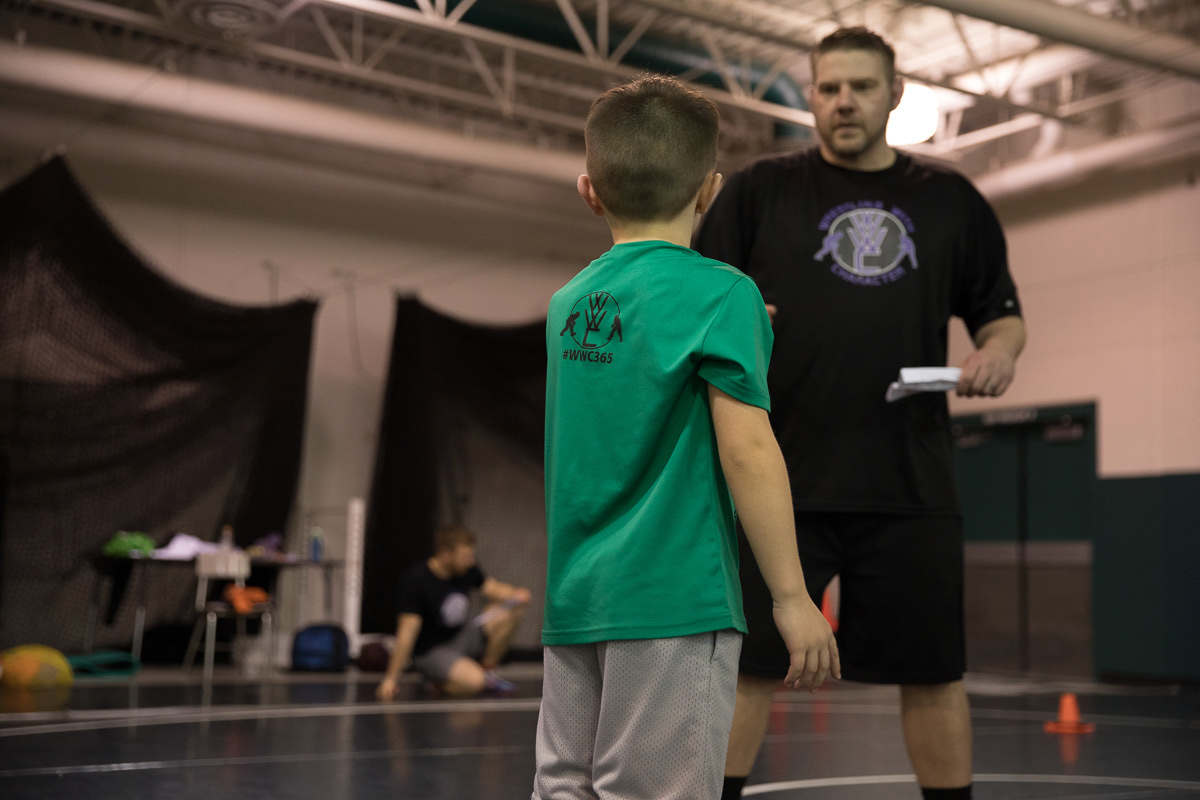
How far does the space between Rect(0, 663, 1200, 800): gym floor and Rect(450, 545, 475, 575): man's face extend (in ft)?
2.44

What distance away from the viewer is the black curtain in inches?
350


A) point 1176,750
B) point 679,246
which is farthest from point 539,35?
point 679,246

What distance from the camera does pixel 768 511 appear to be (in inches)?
53.9

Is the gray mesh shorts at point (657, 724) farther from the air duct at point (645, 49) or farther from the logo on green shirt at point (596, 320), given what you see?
the air duct at point (645, 49)

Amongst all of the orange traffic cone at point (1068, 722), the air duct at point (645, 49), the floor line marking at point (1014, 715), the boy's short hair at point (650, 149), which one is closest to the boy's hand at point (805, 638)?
the boy's short hair at point (650, 149)

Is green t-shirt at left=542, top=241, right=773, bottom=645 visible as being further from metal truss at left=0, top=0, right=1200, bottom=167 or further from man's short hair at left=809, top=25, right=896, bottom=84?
metal truss at left=0, top=0, right=1200, bottom=167

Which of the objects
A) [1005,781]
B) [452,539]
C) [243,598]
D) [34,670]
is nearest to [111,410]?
[243,598]

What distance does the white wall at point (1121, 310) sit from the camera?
8906 mm

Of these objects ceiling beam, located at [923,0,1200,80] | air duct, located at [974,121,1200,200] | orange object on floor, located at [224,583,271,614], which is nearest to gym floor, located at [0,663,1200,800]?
orange object on floor, located at [224,583,271,614]

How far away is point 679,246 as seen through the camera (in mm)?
1489

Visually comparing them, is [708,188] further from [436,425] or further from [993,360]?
[436,425]

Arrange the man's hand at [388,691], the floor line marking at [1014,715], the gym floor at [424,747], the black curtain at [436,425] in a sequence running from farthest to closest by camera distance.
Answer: the black curtain at [436,425] → the man's hand at [388,691] → the floor line marking at [1014,715] → the gym floor at [424,747]

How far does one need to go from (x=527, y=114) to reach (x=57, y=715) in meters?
5.98

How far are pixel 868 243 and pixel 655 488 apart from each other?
109 centimetres
